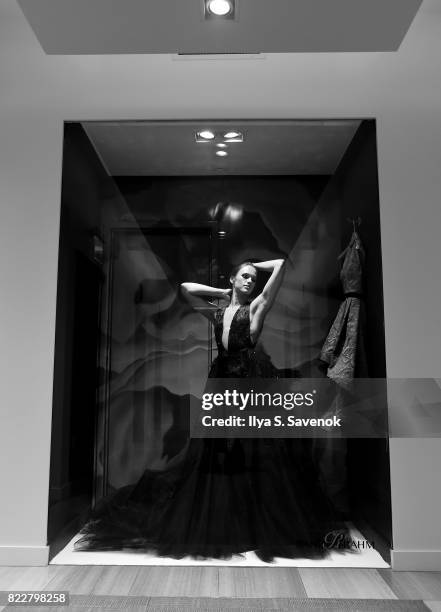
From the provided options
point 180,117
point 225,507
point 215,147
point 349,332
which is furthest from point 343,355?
point 180,117

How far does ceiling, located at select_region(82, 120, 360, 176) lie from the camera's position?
2738 mm

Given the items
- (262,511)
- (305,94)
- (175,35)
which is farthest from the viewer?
(305,94)

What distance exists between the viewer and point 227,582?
2.34 m

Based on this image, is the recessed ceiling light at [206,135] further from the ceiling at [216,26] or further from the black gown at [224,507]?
the black gown at [224,507]

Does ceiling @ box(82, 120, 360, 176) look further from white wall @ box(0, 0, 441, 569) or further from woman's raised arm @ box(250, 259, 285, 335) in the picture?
woman's raised arm @ box(250, 259, 285, 335)

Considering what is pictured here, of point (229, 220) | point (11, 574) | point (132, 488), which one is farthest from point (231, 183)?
point (11, 574)

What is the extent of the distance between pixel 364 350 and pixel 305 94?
136 centimetres

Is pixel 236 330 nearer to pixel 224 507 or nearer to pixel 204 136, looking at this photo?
pixel 224 507

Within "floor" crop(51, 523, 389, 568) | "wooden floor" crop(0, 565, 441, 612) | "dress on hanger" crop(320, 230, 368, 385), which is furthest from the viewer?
"dress on hanger" crop(320, 230, 368, 385)

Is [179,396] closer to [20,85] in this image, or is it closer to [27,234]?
[27,234]

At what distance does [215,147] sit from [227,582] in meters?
2.09

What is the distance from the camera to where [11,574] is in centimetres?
242

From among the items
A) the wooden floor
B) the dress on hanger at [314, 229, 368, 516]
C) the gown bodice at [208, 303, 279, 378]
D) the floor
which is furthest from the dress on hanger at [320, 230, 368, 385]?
the wooden floor

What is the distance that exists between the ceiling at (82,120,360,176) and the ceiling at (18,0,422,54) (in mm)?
418
